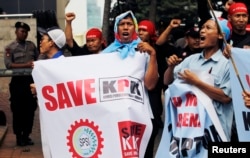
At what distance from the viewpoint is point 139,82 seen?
6.30m

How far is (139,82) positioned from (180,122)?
61 cm

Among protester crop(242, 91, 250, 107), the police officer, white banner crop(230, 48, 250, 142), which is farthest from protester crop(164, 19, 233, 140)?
the police officer

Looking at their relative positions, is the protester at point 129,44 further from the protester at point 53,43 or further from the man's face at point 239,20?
the man's face at point 239,20

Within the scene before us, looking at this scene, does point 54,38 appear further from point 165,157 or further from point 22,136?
point 22,136

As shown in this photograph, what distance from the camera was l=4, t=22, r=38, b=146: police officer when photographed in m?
10.7

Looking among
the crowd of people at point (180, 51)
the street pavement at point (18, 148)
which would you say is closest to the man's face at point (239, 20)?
the crowd of people at point (180, 51)

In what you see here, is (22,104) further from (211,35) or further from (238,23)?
(211,35)

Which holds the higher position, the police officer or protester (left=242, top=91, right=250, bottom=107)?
protester (left=242, top=91, right=250, bottom=107)

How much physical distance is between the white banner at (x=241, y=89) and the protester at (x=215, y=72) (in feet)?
0.37

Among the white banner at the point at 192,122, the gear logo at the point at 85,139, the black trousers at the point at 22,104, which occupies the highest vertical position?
the white banner at the point at 192,122

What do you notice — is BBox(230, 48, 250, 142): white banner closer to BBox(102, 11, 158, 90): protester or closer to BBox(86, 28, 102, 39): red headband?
BBox(102, 11, 158, 90): protester

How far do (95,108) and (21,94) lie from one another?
479 cm

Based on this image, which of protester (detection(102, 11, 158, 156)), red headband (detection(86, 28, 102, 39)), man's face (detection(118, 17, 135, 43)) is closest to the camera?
protester (detection(102, 11, 158, 156))

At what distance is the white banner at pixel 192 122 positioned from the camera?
5730mm
